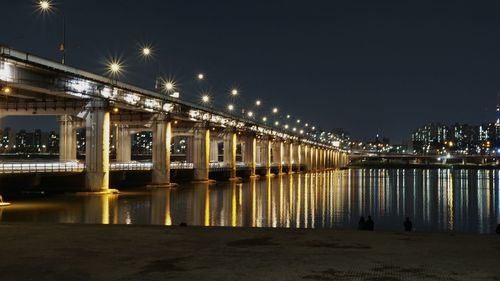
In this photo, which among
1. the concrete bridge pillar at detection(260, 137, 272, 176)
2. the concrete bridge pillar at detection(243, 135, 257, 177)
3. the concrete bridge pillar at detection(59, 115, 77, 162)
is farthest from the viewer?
the concrete bridge pillar at detection(260, 137, 272, 176)

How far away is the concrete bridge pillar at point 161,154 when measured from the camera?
6894cm

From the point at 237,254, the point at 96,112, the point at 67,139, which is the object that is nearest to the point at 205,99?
the point at 67,139

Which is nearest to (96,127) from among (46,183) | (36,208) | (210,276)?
(46,183)

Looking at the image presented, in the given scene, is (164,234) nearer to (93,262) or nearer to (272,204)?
(93,262)

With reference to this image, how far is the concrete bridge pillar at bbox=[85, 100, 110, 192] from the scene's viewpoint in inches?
2080

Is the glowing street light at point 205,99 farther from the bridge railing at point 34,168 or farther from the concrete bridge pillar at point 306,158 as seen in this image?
the concrete bridge pillar at point 306,158

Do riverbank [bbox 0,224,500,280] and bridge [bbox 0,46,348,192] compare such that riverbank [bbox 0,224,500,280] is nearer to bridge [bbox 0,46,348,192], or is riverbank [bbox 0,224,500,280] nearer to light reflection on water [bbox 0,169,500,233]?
light reflection on water [bbox 0,169,500,233]

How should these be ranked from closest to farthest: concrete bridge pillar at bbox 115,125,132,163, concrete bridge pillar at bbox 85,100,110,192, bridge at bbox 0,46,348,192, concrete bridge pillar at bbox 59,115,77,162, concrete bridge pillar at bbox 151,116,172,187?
bridge at bbox 0,46,348,192, concrete bridge pillar at bbox 85,100,110,192, concrete bridge pillar at bbox 151,116,172,187, concrete bridge pillar at bbox 59,115,77,162, concrete bridge pillar at bbox 115,125,132,163

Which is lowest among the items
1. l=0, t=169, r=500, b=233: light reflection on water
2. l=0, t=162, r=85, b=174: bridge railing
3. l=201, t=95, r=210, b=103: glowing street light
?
l=0, t=169, r=500, b=233: light reflection on water

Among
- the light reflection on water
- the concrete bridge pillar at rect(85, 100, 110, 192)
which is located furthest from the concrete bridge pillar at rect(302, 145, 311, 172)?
the concrete bridge pillar at rect(85, 100, 110, 192)

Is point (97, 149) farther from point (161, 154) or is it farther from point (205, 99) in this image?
point (205, 99)

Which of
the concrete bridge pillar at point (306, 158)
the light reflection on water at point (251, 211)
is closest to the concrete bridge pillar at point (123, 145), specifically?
the light reflection on water at point (251, 211)

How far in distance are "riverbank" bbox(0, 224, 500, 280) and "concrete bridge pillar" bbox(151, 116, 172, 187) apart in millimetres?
46224

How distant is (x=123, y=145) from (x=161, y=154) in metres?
36.0
